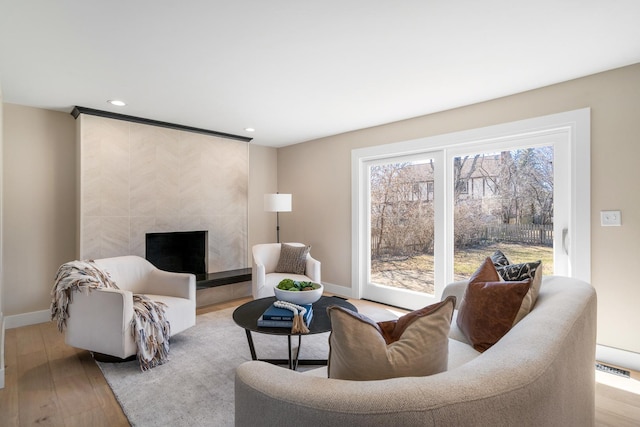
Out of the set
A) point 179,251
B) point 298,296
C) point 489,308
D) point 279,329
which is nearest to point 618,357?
point 489,308

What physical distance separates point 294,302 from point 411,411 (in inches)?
71.8

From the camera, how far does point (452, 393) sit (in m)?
0.75

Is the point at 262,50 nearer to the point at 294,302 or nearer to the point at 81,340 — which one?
the point at 294,302

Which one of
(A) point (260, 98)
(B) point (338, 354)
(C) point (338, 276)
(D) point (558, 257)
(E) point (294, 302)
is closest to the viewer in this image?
(B) point (338, 354)

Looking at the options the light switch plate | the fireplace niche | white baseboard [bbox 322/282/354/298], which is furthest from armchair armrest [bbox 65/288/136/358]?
the light switch plate

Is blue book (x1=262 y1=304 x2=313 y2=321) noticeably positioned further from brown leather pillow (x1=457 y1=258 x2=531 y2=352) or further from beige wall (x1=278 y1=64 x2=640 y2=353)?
beige wall (x1=278 y1=64 x2=640 y2=353)

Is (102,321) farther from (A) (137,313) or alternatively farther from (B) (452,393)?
(B) (452,393)

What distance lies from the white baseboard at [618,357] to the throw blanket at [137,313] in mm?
3552

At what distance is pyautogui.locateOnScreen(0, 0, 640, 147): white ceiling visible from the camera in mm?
1822

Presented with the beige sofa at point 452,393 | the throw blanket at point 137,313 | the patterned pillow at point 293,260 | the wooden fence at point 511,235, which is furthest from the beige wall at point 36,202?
the wooden fence at point 511,235

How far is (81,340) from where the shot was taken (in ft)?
8.36

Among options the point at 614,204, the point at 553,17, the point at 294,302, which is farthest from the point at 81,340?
the point at 614,204

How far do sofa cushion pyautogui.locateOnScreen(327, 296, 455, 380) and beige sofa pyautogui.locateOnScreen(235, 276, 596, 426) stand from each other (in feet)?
0.40

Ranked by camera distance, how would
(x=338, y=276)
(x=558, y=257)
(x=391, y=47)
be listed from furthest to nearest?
(x=338, y=276)
(x=558, y=257)
(x=391, y=47)
